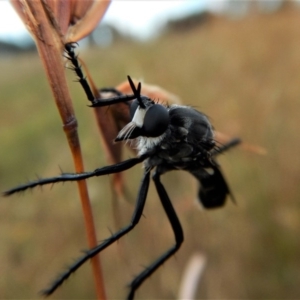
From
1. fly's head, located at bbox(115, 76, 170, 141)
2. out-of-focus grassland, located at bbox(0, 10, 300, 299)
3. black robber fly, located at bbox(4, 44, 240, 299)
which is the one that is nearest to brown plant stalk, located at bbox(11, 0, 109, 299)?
black robber fly, located at bbox(4, 44, 240, 299)

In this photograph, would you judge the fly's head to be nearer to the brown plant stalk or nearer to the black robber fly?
the black robber fly

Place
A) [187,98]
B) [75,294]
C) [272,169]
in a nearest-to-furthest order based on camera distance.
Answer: [75,294], [272,169], [187,98]

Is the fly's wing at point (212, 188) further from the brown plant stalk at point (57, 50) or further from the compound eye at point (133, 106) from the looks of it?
the brown plant stalk at point (57, 50)

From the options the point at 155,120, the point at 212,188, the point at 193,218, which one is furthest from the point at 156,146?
the point at 193,218

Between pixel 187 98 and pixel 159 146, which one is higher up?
pixel 159 146

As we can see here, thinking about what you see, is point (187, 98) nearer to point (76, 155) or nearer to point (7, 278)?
point (7, 278)

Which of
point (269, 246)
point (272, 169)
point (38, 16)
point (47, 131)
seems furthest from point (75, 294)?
point (47, 131)

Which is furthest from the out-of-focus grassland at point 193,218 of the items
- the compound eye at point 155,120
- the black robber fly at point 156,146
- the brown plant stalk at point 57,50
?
the brown plant stalk at point 57,50

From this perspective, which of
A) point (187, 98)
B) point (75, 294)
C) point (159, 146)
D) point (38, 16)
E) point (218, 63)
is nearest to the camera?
point (38, 16)
